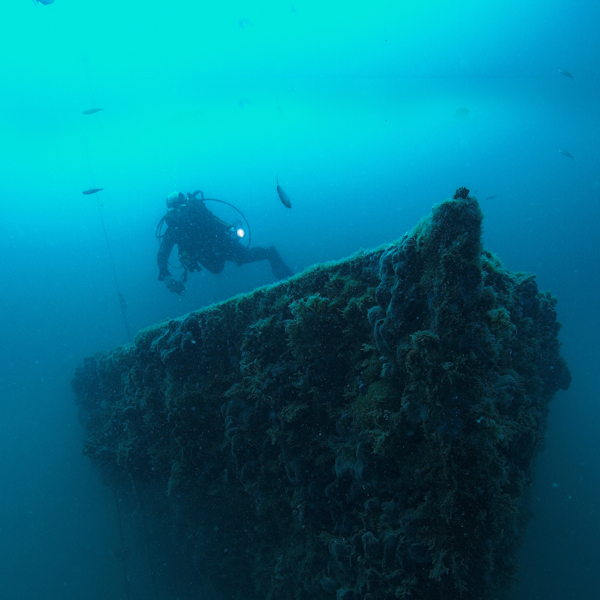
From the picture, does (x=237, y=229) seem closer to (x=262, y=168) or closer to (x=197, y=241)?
(x=197, y=241)

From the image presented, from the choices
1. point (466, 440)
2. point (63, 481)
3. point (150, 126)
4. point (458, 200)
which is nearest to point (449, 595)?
point (466, 440)

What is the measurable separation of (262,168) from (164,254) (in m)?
59.9

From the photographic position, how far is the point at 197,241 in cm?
1067

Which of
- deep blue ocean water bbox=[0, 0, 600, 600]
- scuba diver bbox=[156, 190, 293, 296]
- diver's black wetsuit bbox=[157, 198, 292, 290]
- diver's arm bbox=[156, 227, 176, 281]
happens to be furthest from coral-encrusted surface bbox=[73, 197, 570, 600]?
deep blue ocean water bbox=[0, 0, 600, 600]

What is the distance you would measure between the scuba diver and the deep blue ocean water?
27.9 feet

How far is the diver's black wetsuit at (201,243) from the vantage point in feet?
33.7

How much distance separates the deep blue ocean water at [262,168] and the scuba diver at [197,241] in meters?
8.50

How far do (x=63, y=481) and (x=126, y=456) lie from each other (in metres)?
9.80

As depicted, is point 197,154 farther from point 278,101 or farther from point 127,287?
point 127,287

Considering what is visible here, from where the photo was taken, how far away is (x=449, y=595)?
2.16 m

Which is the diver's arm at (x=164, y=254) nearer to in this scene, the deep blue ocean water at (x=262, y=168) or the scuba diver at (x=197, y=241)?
the scuba diver at (x=197, y=241)

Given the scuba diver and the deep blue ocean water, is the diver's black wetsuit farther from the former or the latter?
the deep blue ocean water

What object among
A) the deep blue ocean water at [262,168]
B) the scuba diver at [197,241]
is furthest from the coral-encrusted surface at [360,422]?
the deep blue ocean water at [262,168]

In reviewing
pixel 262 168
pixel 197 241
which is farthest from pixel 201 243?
pixel 262 168
